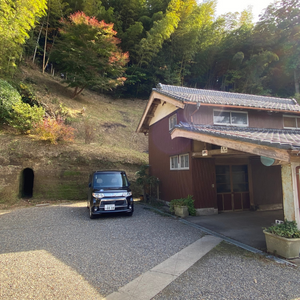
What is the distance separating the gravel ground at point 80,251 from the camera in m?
3.05

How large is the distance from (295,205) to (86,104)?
21.4 metres

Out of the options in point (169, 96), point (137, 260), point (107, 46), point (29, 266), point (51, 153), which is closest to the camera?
point (29, 266)

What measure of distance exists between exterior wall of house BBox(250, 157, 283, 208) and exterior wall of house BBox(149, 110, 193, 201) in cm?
299

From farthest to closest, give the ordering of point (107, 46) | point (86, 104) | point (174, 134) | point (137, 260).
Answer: point (86, 104) → point (107, 46) → point (174, 134) → point (137, 260)

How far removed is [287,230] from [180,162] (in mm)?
5364

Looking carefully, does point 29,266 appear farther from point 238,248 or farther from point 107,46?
point 107,46

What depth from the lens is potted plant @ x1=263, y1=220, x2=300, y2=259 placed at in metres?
3.88

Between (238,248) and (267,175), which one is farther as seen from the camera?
(267,175)

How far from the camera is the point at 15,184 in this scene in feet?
35.4

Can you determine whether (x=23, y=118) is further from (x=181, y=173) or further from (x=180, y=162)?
(x=181, y=173)

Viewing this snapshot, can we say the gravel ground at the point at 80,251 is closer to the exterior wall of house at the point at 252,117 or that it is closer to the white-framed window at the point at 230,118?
the exterior wall of house at the point at 252,117

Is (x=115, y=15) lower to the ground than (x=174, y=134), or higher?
higher

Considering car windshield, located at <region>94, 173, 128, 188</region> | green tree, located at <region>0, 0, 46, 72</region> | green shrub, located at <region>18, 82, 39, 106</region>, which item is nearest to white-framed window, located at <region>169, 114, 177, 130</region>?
car windshield, located at <region>94, 173, 128, 188</region>

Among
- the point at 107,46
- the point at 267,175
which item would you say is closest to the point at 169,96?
the point at 267,175
